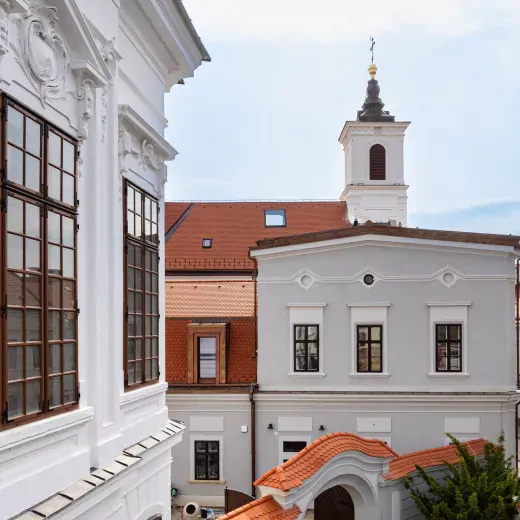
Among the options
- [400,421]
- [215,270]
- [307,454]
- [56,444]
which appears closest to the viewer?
[56,444]

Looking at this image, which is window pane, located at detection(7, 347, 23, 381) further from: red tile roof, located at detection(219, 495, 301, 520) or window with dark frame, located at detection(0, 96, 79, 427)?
red tile roof, located at detection(219, 495, 301, 520)

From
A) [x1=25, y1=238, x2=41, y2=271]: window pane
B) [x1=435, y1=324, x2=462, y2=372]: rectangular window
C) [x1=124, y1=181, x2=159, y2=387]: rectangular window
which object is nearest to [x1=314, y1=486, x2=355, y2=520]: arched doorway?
[x1=435, y1=324, x2=462, y2=372]: rectangular window

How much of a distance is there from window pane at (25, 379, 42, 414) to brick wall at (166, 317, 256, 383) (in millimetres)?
12694

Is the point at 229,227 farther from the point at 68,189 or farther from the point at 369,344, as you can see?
the point at 68,189

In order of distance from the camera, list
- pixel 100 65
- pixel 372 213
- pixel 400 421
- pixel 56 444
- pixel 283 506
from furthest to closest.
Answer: pixel 372 213 < pixel 400 421 < pixel 283 506 < pixel 100 65 < pixel 56 444

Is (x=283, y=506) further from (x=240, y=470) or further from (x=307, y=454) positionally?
(x=240, y=470)

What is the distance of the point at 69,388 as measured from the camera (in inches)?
196

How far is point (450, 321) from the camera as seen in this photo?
16.8 metres

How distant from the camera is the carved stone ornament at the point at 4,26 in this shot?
12.8 feet

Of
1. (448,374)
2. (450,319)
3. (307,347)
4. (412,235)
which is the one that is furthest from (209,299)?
(448,374)

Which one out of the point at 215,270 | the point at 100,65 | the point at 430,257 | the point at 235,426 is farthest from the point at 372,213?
the point at 100,65

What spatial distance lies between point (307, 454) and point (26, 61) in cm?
732

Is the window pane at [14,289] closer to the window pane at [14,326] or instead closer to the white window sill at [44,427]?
the window pane at [14,326]

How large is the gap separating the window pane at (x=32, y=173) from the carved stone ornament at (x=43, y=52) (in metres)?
0.47
